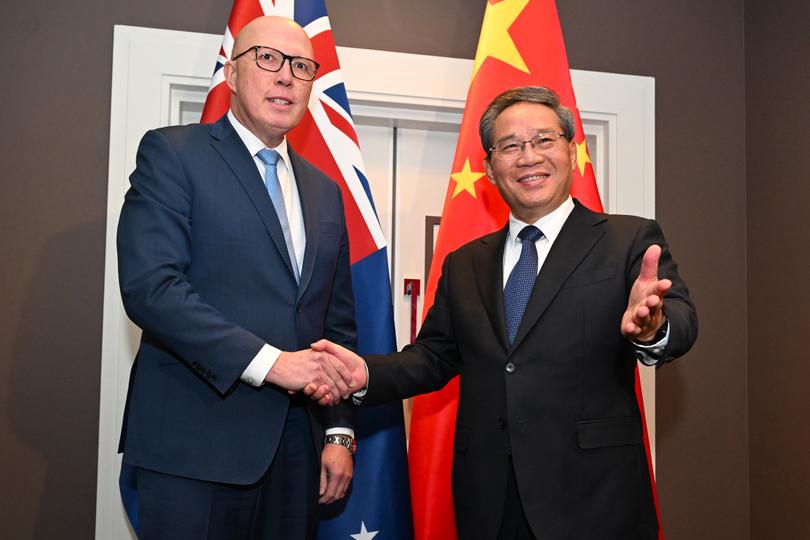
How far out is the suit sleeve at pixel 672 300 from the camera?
4.86 ft

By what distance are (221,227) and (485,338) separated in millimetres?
648

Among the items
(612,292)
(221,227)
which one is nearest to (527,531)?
(612,292)

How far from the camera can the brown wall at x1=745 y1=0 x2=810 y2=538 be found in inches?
104

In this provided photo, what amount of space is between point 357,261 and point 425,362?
0.52 meters

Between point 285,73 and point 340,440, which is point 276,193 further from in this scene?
point 340,440

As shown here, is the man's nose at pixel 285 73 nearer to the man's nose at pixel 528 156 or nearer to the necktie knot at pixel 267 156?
the necktie knot at pixel 267 156

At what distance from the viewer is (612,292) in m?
1.68

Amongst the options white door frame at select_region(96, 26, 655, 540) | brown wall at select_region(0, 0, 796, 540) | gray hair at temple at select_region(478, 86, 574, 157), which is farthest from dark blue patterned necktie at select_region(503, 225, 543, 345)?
brown wall at select_region(0, 0, 796, 540)

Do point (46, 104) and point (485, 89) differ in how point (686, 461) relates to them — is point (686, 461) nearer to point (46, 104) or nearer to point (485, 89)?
point (485, 89)

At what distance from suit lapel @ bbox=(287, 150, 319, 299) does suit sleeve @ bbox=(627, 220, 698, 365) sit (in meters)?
0.72

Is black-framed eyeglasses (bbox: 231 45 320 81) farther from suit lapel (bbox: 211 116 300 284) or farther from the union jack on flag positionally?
the union jack on flag

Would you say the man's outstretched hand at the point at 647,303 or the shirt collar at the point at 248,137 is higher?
the shirt collar at the point at 248,137

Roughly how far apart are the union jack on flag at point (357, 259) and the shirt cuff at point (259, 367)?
30.1 inches

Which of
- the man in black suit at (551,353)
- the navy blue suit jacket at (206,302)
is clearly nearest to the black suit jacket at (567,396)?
the man in black suit at (551,353)
